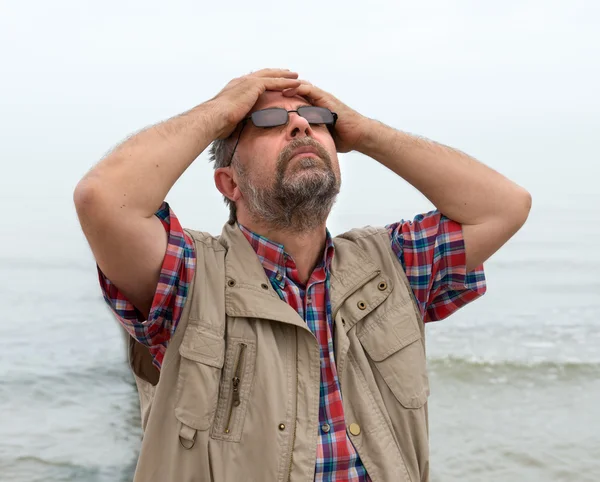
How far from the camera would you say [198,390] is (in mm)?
2059

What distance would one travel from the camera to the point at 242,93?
2.37 m

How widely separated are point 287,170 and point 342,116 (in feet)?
0.97

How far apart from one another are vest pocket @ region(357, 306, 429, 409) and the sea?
9.77 ft

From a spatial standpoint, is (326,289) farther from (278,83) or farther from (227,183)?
(278,83)

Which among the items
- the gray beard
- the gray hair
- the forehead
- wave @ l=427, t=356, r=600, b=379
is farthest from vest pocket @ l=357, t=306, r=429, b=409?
wave @ l=427, t=356, r=600, b=379

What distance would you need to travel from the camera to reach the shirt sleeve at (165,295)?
2109 mm

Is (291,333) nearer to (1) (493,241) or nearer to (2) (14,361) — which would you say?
(1) (493,241)

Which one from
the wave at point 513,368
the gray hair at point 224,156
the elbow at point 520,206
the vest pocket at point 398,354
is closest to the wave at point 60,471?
the gray hair at point 224,156

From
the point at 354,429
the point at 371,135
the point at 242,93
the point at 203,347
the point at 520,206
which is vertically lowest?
the point at 354,429

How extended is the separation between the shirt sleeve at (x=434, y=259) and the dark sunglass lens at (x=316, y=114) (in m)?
0.41

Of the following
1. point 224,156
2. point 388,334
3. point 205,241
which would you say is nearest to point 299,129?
point 224,156

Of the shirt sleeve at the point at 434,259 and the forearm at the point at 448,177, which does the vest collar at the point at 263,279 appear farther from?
the forearm at the point at 448,177

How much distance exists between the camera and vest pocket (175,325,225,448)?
2047 millimetres

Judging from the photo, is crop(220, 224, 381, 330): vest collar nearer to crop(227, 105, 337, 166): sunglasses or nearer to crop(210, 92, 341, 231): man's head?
crop(210, 92, 341, 231): man's head
